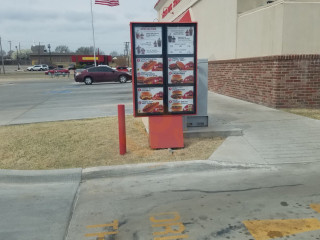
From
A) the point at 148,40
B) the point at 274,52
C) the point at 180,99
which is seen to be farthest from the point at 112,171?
the point at 274,52

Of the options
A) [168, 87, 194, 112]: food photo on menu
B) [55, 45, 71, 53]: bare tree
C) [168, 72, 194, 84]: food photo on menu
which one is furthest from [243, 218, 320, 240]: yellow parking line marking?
[55, 45, 71, 53]: bare tree

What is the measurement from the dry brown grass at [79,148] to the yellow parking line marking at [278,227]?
7.20ft

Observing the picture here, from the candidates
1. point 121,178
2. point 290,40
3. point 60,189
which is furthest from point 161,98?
point 290,40

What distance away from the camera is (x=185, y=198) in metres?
4.09

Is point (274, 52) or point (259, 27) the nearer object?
point (274, 52)

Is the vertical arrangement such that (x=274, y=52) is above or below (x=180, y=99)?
above

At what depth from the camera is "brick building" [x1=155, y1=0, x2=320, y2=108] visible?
30.1ft

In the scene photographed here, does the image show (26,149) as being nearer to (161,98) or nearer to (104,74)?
(161,98)

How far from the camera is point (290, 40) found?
30.3ft

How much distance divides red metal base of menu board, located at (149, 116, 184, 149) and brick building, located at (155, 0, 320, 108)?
2393 millimetres

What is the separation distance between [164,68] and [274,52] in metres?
5.54

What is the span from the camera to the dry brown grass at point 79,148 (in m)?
5.41

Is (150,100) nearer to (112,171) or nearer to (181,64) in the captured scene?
(181,64)

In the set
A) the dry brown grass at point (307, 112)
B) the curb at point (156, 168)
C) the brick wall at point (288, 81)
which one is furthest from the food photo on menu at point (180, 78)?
the brick wall at point (288, 81)
